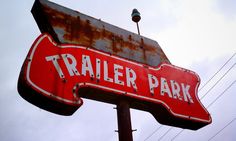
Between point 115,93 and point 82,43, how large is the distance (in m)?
1.28

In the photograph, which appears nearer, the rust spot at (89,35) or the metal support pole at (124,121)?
the metal support pole at (124,121)

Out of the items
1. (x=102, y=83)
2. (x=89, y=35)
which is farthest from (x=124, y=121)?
(x=89, y=35)

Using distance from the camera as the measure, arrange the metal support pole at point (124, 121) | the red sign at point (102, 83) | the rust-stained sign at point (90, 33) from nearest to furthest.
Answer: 1. the red sign at point (102, 83)
2. the metal support pole at point (124, 121)
3. the rust-stained sign at point (90, 33)

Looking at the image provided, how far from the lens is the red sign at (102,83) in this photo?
14.9ft

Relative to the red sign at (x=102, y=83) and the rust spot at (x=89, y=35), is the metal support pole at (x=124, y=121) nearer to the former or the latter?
the red sign at (x=102, y=83)

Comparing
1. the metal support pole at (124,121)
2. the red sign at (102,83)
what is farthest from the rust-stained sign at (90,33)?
the metal support pole at (124,121)

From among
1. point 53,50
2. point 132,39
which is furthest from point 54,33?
point 132,39

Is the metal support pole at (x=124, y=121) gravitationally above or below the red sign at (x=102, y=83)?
below

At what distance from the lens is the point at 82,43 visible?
569cm

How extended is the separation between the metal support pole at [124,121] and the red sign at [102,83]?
17 centimetres

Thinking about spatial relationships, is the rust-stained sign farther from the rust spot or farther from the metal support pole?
the metal support pole

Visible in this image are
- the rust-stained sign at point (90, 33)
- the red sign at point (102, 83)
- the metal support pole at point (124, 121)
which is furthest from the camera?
the rust-stained sign at point (90, 33)

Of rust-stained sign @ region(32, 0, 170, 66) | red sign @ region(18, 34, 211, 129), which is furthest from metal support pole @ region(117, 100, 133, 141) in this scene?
rust-stained sign @ region(32, 0, 170, 66)

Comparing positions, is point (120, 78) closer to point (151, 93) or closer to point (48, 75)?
point (151, 93)
